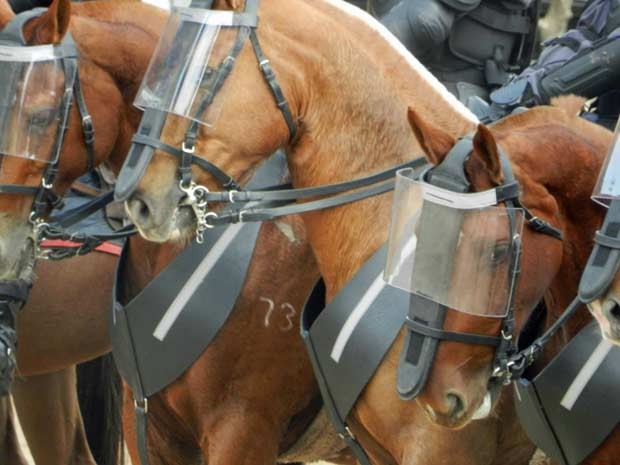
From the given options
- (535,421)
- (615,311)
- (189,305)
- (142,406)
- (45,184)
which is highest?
(615,311)

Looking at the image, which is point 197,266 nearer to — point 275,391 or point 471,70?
point 275,391

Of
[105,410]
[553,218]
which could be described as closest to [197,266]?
[553,218]

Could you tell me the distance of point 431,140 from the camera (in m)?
3.72

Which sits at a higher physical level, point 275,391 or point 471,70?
point 471,70

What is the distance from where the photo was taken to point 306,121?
4176mm

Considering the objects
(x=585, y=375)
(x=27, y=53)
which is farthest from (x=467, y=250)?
(x=27, y=53)

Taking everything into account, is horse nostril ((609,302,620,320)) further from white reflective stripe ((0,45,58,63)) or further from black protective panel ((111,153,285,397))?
white reflective stripe ((0,45,58,63))

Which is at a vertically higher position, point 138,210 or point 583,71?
point 583,71

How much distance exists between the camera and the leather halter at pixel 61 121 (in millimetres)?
4340

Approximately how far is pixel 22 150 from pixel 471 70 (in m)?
2.19

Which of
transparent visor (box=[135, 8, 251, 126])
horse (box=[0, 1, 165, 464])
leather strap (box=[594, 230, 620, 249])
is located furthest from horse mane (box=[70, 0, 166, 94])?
leather strap (box=[594, 230, 620, 249])

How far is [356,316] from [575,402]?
0.67 meters

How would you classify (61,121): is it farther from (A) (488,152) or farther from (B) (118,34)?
(A) (488,152)

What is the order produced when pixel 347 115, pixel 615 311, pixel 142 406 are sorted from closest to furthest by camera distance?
pixel 615 311, pixel 347 115, pixel 142 406
